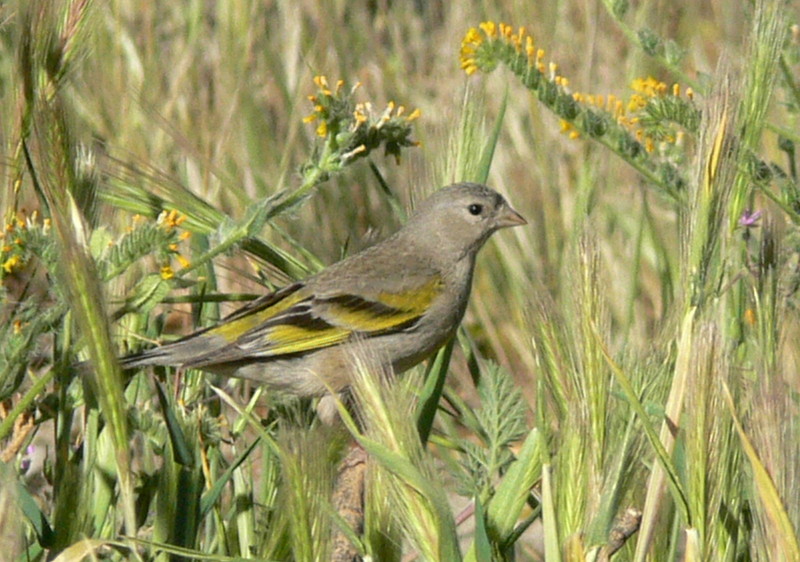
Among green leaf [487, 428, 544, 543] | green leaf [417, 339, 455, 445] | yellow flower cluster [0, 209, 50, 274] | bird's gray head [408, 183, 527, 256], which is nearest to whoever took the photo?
green leaf [487, 428, 544, 543]

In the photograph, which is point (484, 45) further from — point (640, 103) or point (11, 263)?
point (11, 263)

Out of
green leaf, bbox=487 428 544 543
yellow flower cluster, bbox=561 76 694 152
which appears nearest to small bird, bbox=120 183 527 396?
yellow flower cluster, bbox=561 76 694 152

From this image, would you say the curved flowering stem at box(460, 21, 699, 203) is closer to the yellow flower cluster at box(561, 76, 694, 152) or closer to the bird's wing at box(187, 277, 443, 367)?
the yellow flower cluster at box(561, 76, 694, 152)

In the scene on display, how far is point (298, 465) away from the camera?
5.42ft

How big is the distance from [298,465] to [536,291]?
0.47 meters

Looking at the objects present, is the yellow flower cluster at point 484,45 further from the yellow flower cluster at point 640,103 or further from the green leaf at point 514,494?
the green leaf at point 514,494

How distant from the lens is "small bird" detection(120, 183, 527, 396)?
319 cm

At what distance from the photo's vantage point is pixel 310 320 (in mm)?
3389

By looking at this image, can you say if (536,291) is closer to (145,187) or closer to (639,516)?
(639,516)

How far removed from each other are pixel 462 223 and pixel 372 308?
0.52 m

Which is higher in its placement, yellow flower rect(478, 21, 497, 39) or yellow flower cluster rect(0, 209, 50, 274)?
yellow flower rect(478, 21, 497, 39)

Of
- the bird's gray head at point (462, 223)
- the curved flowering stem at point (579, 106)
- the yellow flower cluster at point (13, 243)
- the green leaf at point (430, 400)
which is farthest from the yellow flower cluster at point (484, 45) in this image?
the bird's gray head at point (462, 223)

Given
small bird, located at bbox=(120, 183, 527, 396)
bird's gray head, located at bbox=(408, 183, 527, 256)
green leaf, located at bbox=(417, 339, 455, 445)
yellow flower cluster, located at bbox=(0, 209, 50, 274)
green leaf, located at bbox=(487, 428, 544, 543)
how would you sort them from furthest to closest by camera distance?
bird's gray head, located at bbox=(408, 183, 527, 256) → small bird, located at bbox=(120, 183, 527, 396) → green leaf, located at bbox=(417, 339, 455, 445) → yellow flower cluster, located at bbox=(0, 209, 50, 274) → green leaf, located at bbox=(487, 428, 544, 543)

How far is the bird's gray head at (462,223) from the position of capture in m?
3.84
